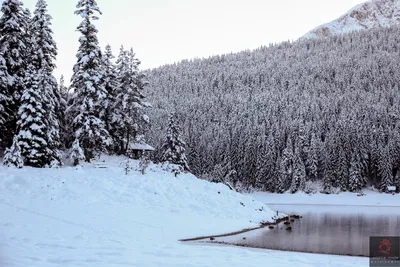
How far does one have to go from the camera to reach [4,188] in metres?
23.4

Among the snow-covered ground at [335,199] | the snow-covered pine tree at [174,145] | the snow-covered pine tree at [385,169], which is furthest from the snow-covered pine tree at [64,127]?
the snow-covered pine tree at [385,169]

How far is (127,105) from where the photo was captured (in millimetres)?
41812

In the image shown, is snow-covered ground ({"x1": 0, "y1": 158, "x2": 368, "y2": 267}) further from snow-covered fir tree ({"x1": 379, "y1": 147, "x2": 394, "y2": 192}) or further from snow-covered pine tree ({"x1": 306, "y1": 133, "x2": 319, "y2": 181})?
snow-covered pine tree ({"x1": 306, "y1": 133, "x2": 319, "y2": 181})

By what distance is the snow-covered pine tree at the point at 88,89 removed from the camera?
35031mm

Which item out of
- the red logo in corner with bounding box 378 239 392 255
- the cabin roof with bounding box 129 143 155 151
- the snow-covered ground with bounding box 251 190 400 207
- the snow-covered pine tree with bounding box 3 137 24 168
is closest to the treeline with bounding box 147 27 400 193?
the snow-covered ground with bounding box 251 190 400 207

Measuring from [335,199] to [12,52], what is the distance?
223ft

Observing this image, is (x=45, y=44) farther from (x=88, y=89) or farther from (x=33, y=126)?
(x=33, y=126)

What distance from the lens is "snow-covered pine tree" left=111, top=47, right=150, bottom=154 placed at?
136ft

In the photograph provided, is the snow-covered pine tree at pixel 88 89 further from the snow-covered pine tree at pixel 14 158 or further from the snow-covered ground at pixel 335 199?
the snow-covered ground at pixel 335 199

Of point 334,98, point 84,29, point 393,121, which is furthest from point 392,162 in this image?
point 84,29

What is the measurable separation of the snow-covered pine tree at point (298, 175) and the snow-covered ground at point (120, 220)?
182 feet

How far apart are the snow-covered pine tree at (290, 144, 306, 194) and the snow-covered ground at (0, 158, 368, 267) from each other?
55575 millimetres

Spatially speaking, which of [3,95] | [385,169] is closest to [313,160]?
[385,169]

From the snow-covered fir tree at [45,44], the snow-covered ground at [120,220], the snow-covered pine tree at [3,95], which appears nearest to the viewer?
the snow-covered ground at [120,220]
